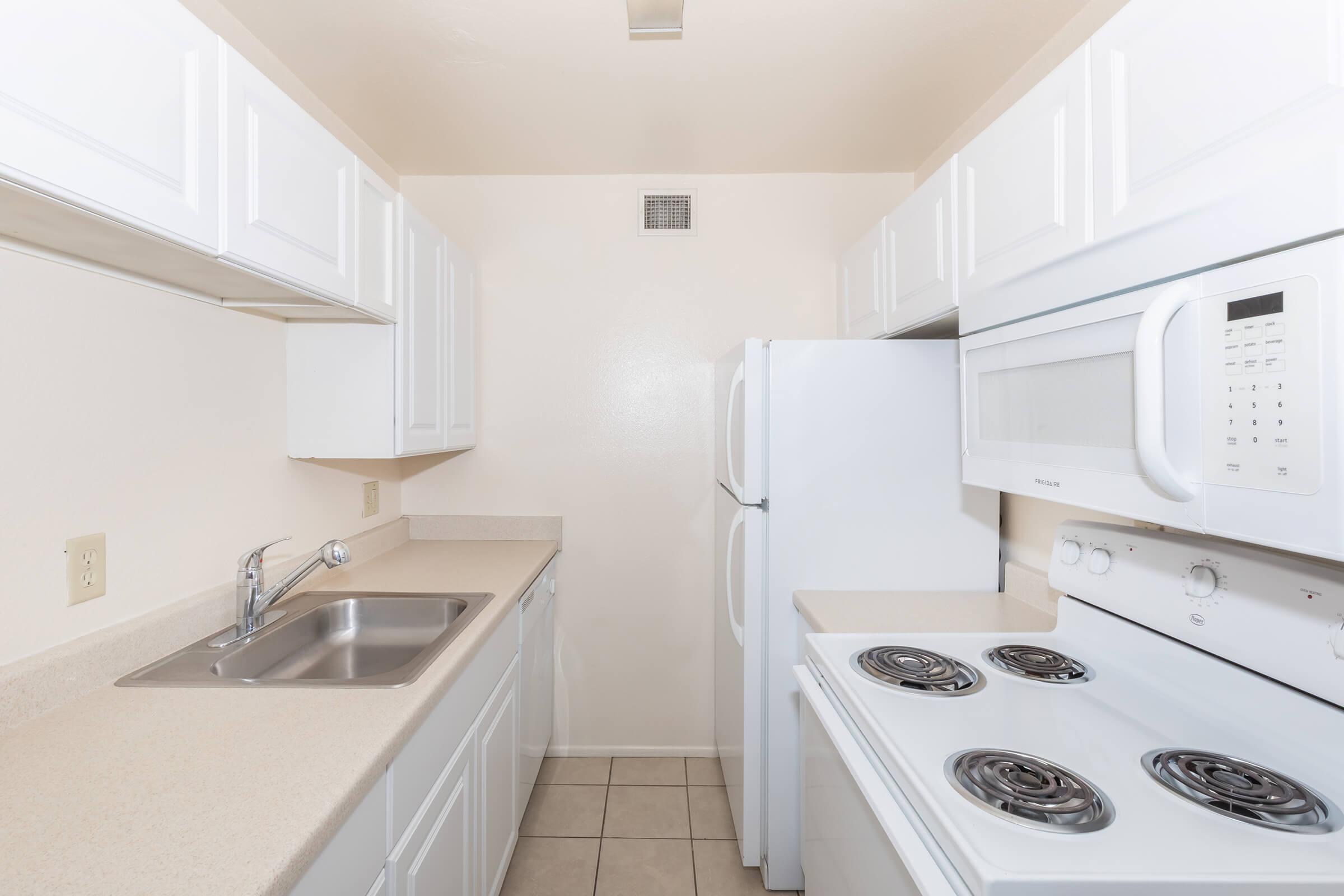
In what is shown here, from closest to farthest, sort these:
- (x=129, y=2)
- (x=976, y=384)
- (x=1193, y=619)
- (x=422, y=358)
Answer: (x=129, y=2), (x=1193, y=619), (x=976, y=384), (x=422, y=358)

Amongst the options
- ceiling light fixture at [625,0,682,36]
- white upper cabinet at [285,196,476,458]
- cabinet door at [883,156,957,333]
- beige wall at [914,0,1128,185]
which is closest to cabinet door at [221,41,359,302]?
white upper cabinet at [285,196,476,458]

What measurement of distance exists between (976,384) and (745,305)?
4.47ft

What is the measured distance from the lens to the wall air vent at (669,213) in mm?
2641

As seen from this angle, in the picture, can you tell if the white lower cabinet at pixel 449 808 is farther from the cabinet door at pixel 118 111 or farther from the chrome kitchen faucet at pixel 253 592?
the cabinet door at pixel 118 111

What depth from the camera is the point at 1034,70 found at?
1.81m

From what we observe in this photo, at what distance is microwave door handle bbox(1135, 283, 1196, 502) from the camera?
2.71ft

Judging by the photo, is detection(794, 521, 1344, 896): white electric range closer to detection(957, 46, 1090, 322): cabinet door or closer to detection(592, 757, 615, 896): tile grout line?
detection(957, 46, 1090, 322): cabinet door

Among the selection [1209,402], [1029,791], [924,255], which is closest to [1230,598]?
[1209,402]

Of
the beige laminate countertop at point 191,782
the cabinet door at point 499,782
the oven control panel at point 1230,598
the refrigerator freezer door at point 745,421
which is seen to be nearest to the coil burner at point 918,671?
the oven control panel at point 1230,598

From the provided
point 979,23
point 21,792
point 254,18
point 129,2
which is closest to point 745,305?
point 979,23

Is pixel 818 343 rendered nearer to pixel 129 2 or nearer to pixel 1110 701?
pixel 1110 701

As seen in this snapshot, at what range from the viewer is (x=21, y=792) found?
849mm

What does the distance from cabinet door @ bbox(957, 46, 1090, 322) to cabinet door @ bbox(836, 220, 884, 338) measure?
0.58 meters

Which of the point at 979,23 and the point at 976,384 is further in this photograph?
the point at 979,23
